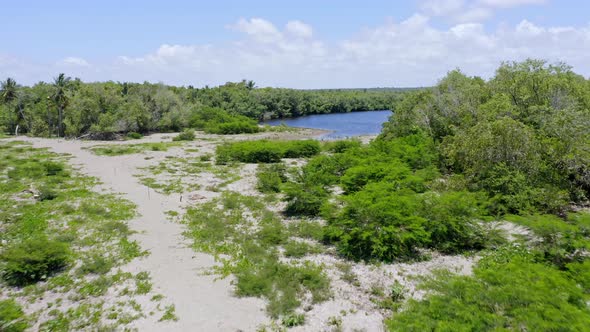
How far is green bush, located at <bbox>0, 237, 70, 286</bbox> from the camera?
13.6 metres

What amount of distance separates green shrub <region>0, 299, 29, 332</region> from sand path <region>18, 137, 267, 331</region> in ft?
11.2

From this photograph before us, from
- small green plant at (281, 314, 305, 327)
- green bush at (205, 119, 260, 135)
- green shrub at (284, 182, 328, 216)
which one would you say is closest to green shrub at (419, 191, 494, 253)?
green shrub at (284, 182, 328, 216)

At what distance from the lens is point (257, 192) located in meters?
27.6

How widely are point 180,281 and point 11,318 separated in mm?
5365

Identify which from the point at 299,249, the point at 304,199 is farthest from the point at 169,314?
the point at 304,199

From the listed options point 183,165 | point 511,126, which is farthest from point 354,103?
point 511,126

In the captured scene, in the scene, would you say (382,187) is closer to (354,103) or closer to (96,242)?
(96,242)

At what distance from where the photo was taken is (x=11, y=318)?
32.7ft

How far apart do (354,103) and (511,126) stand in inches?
5034

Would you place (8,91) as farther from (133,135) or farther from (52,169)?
(52,169)

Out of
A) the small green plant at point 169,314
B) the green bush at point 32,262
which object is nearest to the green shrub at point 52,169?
the green bush at point 32,262

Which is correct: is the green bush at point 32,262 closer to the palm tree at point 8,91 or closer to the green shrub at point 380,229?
the green shrub at point 380,229

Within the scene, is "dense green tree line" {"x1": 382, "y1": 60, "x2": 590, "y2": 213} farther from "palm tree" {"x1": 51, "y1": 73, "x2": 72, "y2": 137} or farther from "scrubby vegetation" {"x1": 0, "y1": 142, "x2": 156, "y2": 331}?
"palm tree" {"x1": 51, "y1": 73, "x2": 72, "y2": 137}

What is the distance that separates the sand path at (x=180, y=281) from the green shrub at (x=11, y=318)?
3.41 m
